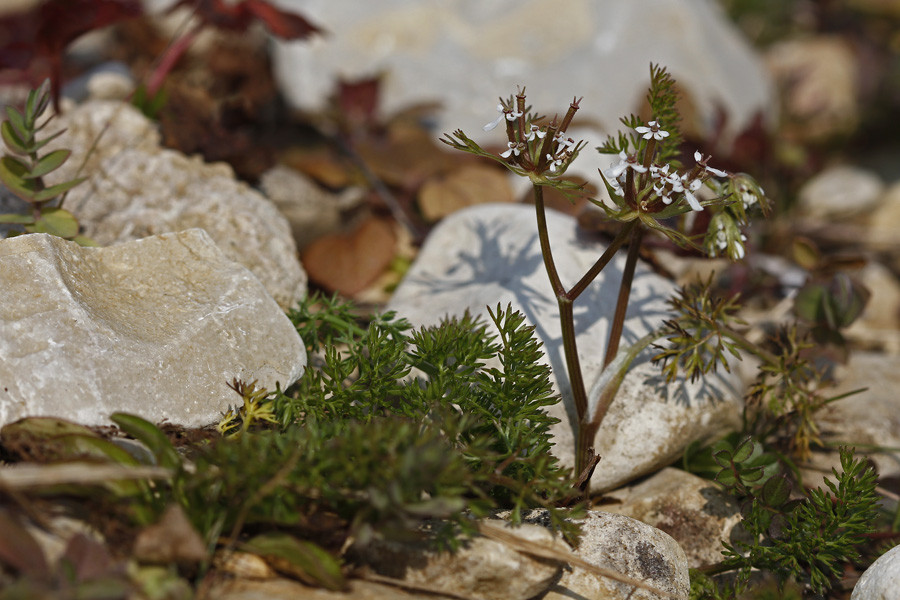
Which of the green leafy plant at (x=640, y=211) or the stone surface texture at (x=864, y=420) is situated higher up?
the green leafy plant at (x=640, y=211)

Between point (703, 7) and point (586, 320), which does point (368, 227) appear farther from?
point (703, 7)

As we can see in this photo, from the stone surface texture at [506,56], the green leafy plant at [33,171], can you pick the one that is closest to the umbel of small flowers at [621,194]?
the green leafy plant at [33,171]

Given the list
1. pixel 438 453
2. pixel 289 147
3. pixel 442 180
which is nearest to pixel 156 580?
pixel 438 453

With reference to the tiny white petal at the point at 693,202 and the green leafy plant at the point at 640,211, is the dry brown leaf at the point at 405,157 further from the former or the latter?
the tiny white petal at the point at 693,202

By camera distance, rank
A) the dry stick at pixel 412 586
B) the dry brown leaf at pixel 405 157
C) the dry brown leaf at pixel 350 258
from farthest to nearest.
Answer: the dry brown leaf at pixel 405 157, the dry brown leaf at pixel 350 258, the dry stick at pixel 412 586

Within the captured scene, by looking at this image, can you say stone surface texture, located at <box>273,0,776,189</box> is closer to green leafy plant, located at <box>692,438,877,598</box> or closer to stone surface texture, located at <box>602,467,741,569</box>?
stone surface texture, located at <box>602,467,741,569</box>

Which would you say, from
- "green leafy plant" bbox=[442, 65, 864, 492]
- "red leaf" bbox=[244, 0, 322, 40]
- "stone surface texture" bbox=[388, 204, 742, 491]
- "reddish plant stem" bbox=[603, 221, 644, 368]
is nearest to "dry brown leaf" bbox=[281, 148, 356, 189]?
"red leaf" bbox=[244, 0, 322, 40]
